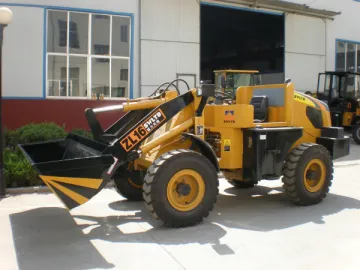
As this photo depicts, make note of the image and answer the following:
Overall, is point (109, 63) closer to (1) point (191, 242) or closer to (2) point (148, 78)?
(2) point (148, 78)

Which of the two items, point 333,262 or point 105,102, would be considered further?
point 105,102

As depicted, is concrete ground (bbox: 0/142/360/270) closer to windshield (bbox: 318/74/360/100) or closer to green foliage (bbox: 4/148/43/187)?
green foliage (bbox: 4/148/43/187)

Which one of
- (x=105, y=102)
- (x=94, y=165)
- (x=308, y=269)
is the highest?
(x=105, y=102)

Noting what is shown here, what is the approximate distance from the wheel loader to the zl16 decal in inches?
0.6

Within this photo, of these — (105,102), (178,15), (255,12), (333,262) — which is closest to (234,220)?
(333,262)

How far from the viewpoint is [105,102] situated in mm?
13859

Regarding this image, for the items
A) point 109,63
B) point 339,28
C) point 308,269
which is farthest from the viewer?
point 339,28

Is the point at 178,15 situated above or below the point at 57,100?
above

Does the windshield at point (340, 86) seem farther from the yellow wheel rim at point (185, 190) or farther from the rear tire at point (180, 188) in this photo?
the yellow wheel rim at point (185, 190)

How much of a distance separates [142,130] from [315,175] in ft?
10.6

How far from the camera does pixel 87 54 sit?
45.1 feet

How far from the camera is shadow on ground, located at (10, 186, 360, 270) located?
4.91m

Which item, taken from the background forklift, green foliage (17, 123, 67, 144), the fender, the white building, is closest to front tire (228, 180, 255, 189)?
Answer: the fender

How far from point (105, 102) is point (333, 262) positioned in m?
10.3
